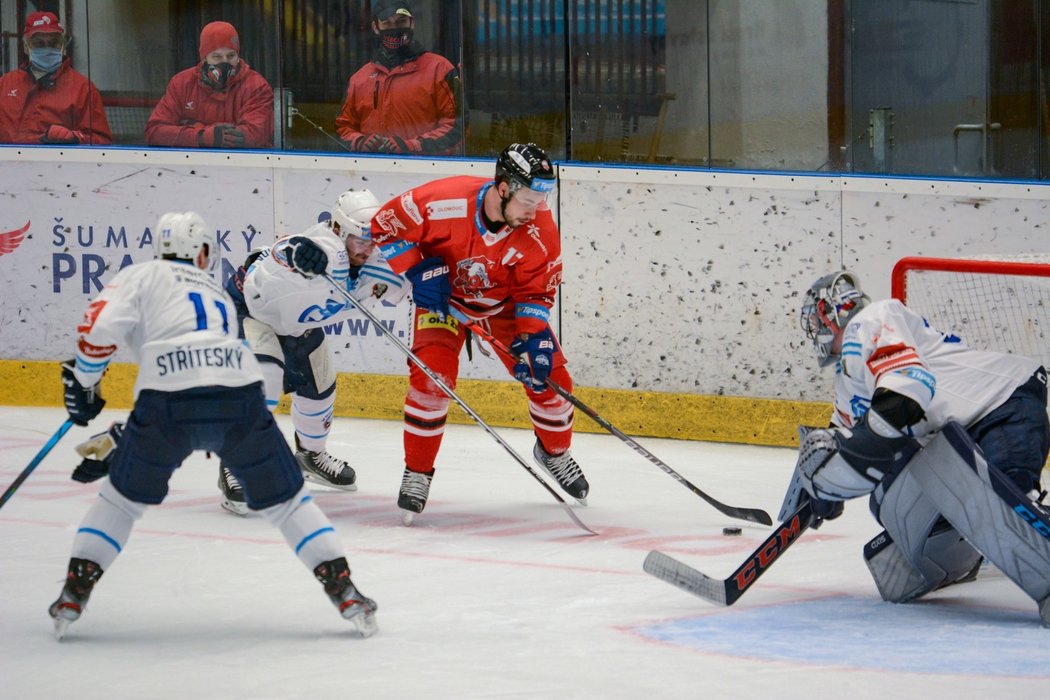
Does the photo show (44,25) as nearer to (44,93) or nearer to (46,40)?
(46,40)

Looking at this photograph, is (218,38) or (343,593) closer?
(343,593)

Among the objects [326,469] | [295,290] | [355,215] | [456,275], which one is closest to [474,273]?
[456,275]

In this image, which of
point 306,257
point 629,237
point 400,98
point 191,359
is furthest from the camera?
point 400,98

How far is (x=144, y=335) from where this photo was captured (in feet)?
10.6

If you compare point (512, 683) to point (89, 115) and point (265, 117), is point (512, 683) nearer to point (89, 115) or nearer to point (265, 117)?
point (265, 117)

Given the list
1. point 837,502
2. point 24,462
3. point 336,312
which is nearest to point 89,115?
point 24,462

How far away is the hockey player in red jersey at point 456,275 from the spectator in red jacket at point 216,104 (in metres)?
2.22

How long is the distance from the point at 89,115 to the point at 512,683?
468cm

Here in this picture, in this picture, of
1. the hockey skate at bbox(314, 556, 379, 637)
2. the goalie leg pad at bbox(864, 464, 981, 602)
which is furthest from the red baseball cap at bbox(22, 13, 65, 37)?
the goalie leg pad at bbox(864, 464, 981, 602)

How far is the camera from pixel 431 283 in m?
4.71

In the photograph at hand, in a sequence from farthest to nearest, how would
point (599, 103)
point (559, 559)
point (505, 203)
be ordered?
1. point (599, 103)
2. point (505, 203)
3. point (559, 559)

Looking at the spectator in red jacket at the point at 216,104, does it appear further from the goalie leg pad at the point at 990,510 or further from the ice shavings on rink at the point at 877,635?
the goalie leg pad at the point at 990,510

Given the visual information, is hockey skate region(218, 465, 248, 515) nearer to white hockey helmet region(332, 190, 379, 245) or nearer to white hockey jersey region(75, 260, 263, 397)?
white hockey helmet region(332, 190, 379, 245)

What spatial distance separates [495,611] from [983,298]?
2244mm
